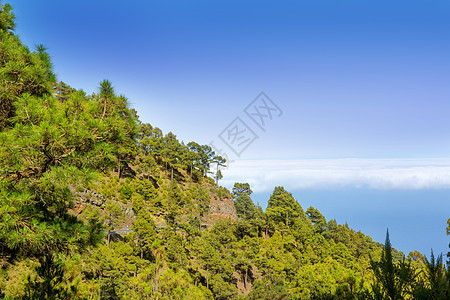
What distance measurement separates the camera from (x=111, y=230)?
2777cm

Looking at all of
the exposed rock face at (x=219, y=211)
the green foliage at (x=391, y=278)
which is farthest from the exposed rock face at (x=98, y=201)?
the green foliage at (x=391, y=278)

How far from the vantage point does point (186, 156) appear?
6062 centimetres

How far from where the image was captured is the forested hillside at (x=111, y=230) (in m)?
4.64

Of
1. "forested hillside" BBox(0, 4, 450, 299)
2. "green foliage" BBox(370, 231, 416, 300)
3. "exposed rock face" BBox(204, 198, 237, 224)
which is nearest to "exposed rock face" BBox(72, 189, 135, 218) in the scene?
"forested hillside" BBox(0, 4, 450, 299)

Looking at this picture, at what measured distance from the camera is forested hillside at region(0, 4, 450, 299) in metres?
4.64

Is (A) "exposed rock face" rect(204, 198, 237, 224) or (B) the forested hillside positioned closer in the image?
(B) the forested hillside

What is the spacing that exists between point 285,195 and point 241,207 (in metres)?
15.5

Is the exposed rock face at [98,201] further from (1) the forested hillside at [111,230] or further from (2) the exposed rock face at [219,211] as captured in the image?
(2) the exposed rock face at [219,211]

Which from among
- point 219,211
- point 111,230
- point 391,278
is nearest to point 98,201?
point 111,230

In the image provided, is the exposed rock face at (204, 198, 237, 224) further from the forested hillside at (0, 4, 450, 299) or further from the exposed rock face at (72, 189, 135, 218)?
the exposed rock face at (72, 189, 135, 218)

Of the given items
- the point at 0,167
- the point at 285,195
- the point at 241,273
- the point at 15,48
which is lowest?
the point at 241,273

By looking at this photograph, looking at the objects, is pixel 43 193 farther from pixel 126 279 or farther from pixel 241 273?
pixel 241 273

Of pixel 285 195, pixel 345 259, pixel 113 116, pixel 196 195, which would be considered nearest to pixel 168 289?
pixel 113 116

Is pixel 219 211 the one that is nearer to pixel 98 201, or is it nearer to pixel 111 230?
pixel 98 201
